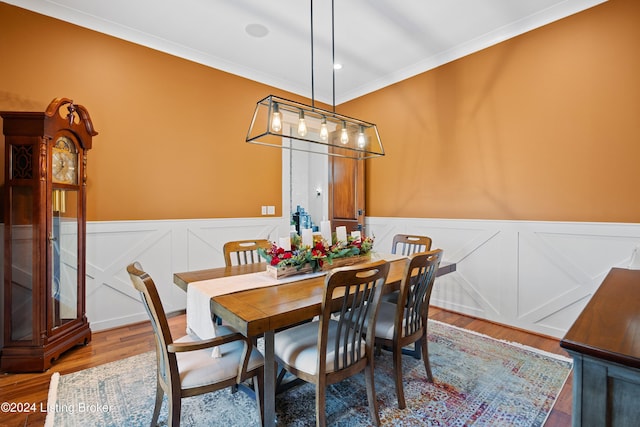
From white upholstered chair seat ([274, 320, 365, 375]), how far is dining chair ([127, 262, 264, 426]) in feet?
0.44

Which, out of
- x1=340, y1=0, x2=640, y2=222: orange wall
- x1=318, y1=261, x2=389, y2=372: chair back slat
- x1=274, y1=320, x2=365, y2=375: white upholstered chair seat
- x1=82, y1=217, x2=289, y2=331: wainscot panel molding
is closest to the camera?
x1=318, y1=261, x2=389, y2=372: chair back slat

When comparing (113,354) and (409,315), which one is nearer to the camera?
(409,315)

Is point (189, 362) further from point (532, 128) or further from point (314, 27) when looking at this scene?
point (532, 128)

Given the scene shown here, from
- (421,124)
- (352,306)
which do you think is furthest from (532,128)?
(352,306)

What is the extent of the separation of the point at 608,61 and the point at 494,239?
1787 mm

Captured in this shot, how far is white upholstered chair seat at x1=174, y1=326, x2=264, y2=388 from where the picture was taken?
1.45m

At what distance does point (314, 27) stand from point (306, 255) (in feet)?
7.78

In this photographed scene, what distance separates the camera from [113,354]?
2.58 metres

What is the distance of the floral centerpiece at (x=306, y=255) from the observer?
204cm

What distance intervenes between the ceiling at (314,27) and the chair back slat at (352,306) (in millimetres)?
1614

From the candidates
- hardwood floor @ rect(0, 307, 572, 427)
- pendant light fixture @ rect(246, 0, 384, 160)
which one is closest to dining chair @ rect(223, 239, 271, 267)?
hardwood floor @ rect(0, 307, 572, 427)

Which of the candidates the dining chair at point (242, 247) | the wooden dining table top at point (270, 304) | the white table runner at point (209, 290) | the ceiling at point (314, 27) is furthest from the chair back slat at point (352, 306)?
the ceiling at point (314, 27)

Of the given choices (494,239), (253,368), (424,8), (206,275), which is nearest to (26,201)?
(206,275)

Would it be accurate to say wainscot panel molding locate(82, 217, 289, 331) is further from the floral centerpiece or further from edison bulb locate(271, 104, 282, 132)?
edison bulb locate(271, 104, 282, 132)
